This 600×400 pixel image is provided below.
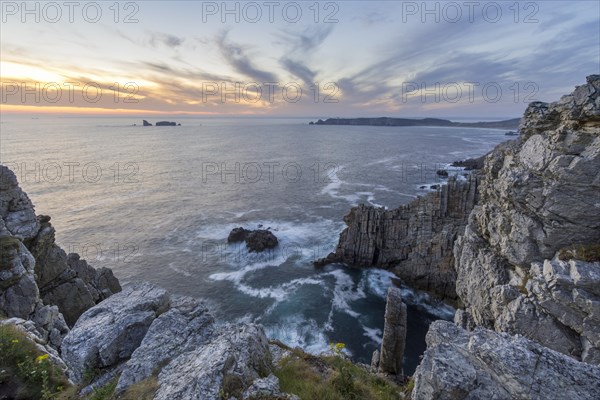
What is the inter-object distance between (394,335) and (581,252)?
45.9 feet

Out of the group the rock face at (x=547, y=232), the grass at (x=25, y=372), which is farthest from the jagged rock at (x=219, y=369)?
the rock face at (x=547, y=232)

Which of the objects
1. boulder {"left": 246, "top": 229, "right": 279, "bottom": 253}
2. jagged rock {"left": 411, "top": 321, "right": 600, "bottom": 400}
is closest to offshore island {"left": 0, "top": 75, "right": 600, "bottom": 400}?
jagged rock {"left": 411, "top": 321, "right": 600, "bottom": 400}

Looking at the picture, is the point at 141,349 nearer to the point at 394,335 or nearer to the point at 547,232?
the point at 394,335

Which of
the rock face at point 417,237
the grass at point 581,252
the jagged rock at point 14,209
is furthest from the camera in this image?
the rock face at point 417,237

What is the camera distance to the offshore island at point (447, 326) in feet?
32.6

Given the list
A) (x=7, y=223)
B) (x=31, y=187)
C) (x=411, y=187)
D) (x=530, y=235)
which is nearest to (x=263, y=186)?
(x=411, y=187)

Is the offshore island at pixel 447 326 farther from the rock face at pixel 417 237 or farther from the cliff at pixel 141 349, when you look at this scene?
the rock face at pixel 417 237

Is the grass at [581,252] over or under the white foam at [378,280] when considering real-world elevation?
over

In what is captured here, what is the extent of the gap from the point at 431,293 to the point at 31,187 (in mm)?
110640

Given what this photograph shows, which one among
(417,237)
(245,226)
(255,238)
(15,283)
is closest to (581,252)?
(417,237)

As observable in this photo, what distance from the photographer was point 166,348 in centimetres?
1373

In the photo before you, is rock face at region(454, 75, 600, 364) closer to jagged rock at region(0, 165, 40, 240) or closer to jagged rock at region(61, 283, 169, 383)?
jagged rock at region(61, 283, 169, 383)

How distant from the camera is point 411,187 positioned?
329 ft

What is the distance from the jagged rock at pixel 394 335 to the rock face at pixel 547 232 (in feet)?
17.7
